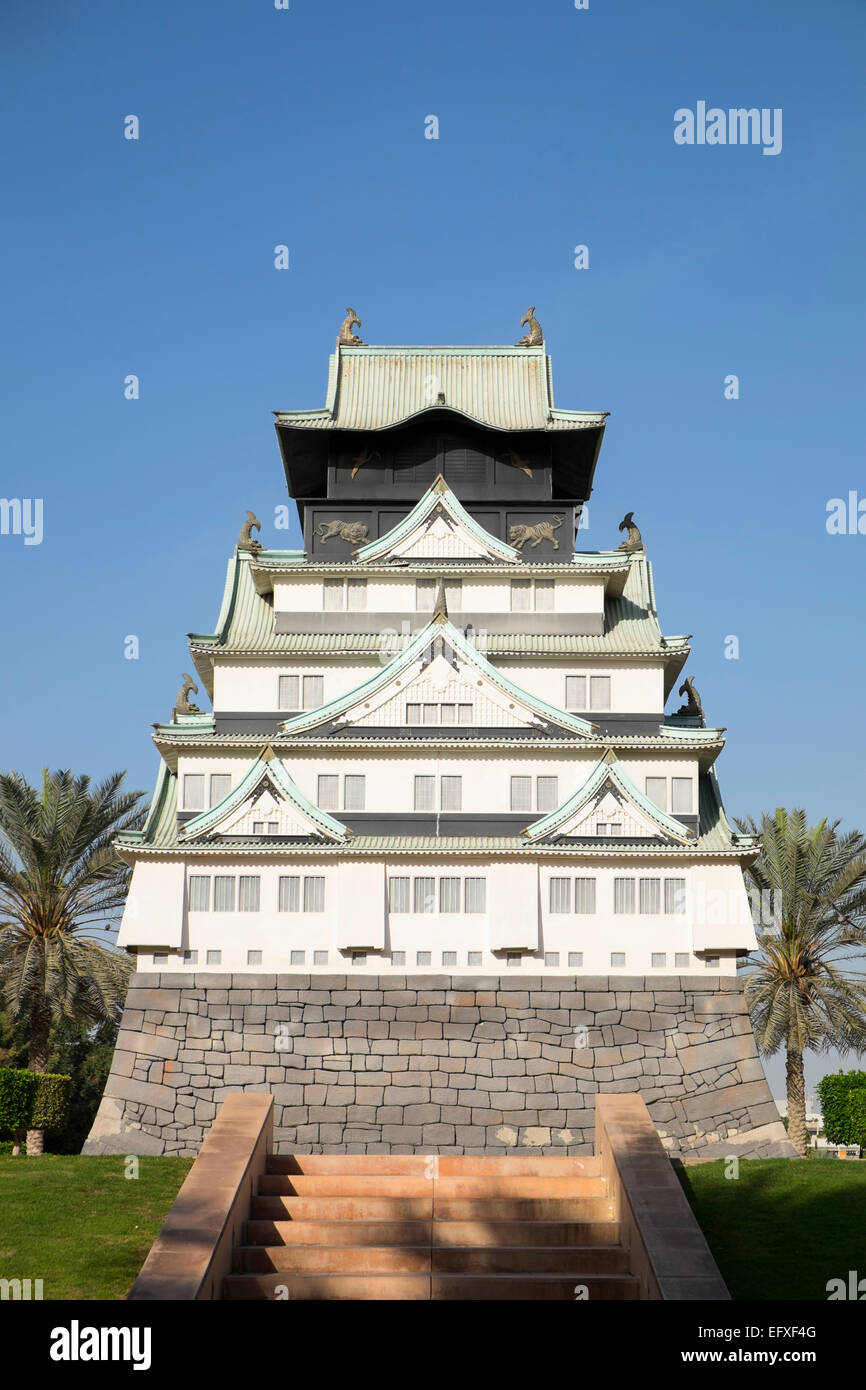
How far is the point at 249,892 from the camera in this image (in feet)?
115

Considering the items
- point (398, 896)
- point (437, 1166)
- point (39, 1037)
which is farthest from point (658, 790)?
point (39, 1037)

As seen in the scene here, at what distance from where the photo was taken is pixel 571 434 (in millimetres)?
42125

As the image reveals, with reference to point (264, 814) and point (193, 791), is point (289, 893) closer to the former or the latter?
point (264, 814)

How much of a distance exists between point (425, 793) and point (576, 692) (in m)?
5.28

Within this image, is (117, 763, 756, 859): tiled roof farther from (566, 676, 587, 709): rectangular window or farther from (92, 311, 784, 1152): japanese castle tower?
(566, 676, 587, 709): rectangular window

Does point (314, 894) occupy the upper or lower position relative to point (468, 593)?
lower

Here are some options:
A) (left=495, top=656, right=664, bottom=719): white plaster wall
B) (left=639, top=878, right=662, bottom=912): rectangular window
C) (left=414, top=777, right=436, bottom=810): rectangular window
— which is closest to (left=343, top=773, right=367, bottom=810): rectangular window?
(left=414, top=777, right=436, bottom=810): rectangular window

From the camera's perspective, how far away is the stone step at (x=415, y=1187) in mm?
27344

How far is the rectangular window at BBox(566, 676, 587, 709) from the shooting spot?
3888 cm
